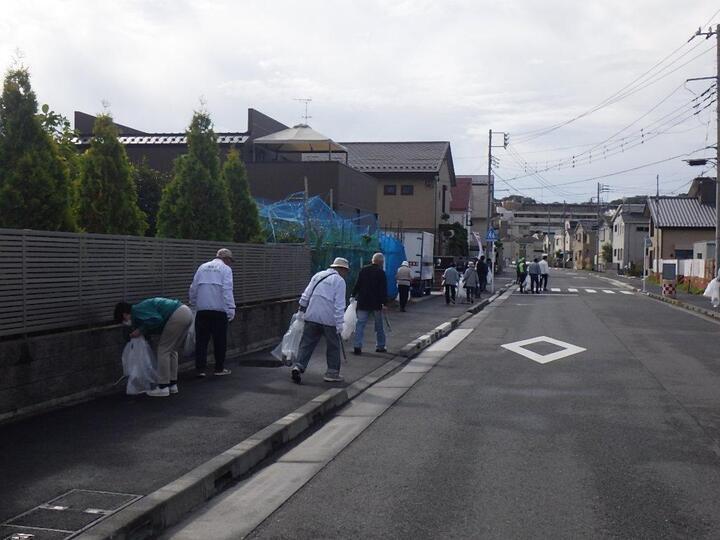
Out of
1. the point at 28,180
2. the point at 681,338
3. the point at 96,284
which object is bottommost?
the point at 681,338

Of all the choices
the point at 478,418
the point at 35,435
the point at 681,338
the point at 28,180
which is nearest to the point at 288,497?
the point at 35,435

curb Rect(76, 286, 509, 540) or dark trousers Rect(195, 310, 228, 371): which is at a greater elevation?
dark trousers Rect(195, 310, 228, 371)

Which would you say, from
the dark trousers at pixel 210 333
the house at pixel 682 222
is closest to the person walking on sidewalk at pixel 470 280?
the dark trousers at pixel 210 333

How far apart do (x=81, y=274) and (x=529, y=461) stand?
5.38m

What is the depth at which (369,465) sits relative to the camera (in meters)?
6.65

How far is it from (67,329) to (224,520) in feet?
14.3

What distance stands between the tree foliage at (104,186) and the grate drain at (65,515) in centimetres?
696

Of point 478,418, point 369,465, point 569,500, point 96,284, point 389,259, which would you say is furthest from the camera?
point 389,259

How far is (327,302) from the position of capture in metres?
10.4

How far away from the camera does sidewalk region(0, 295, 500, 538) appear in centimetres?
560

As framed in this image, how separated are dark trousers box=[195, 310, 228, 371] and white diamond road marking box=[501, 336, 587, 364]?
564 centimetres

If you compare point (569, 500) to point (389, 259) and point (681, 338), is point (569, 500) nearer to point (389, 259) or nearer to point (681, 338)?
point (681, 338)

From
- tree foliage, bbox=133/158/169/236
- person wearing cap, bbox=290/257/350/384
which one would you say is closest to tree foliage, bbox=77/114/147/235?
person wearing cap, bbox=290/257/350/384

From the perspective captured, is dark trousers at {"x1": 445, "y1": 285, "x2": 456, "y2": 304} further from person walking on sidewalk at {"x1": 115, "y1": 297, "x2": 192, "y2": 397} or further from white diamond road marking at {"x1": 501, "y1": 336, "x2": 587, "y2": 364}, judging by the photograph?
person walking on sidewalk at {"x1": 115, "y1": 297, "x2": 192, "y2": 397}
